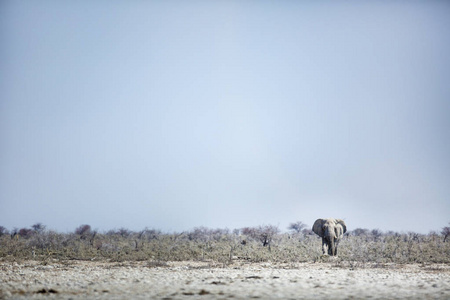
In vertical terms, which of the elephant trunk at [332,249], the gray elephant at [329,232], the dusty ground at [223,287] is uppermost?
the gray elephant at [329,232]

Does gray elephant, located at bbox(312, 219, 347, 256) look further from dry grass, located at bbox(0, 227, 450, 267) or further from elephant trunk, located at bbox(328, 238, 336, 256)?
dry grass, located at bbox(0, 227, 450, 267)

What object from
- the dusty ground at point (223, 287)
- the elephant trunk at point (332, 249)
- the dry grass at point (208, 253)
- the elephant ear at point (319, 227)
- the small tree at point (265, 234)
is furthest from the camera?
the small tree at point (265, 234)

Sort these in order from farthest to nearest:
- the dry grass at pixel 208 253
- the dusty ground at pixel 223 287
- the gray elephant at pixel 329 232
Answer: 1. the gray elephant at pixel 329 232
2. the dry grass at pixel 208 253
3. the dusty ground at pixel 223 287

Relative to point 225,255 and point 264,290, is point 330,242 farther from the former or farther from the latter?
point 264,290

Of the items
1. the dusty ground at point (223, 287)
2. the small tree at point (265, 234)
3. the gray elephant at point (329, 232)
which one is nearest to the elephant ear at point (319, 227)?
the gray elephant at point (329, 232)

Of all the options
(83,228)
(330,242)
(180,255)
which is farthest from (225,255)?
(83,228)

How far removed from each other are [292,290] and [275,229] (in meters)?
25.9

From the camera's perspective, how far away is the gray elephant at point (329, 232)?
2367cm

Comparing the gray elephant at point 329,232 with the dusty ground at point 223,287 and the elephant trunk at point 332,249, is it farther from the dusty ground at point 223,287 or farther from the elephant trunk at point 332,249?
the dusty ground at point 223,287

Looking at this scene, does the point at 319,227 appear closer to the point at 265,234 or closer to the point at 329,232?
the point at 329,232

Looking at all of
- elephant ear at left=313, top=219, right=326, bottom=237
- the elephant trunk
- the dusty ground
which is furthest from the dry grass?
the dusty ground

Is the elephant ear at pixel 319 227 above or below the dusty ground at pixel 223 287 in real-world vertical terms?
above

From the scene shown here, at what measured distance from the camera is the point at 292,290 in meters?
10.5

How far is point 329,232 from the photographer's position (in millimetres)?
23734
